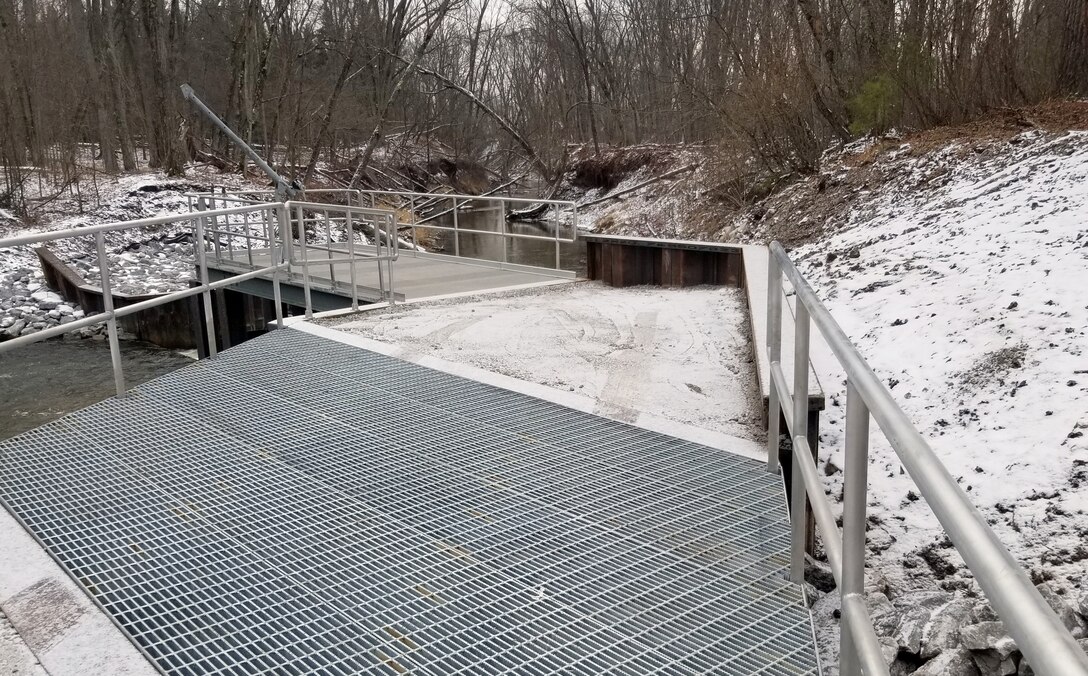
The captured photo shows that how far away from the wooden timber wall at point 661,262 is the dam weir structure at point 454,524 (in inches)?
156

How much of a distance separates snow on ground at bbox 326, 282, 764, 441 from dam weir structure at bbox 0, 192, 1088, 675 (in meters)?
0.36

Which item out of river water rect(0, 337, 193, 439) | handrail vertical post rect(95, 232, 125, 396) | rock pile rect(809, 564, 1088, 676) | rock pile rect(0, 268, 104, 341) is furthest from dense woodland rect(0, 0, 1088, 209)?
handrail vertical post rect(95, 232, 125, 396)

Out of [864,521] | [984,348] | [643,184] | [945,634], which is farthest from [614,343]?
[643,184]

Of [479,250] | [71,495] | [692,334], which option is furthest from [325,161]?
[71,495]

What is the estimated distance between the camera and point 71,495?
372 cm

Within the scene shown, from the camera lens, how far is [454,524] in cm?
347

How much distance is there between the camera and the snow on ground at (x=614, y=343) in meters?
5.10

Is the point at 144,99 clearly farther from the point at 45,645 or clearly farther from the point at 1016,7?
the point at 45,645

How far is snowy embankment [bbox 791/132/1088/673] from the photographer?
384cm

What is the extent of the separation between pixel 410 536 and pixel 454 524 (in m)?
0.19

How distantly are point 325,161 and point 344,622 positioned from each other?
2816cm

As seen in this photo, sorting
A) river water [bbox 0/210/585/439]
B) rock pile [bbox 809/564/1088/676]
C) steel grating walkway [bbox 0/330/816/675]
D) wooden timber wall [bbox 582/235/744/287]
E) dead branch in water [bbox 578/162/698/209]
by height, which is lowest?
river water [bbox 0/210/585/439]

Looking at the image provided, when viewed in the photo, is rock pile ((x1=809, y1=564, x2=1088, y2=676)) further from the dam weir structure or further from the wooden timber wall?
the wooden timber wall

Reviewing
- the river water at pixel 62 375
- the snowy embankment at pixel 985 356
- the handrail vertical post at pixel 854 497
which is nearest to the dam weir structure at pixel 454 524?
the handrail vertical post at pixel 854 497
